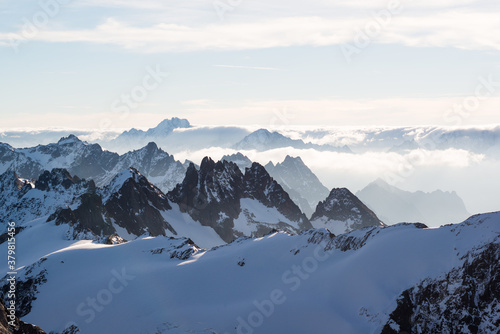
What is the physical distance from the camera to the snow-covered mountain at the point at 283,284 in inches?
2992

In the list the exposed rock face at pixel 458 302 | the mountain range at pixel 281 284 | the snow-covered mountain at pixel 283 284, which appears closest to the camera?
the exposed rock face at pixel 458 302

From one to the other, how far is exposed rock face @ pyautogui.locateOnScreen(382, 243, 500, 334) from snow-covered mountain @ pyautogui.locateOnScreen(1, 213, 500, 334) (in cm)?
16

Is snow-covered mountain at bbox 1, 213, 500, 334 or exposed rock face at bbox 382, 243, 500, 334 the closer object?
exposed rock face at bbox 382, 243, 500, 334

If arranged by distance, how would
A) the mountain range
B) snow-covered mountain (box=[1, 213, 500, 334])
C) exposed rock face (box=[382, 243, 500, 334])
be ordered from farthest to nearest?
snow-covered mountain (box=[1, 213, 500, 334]), the mountain range, exposed rock face (box=[382, 243, 500, 334])

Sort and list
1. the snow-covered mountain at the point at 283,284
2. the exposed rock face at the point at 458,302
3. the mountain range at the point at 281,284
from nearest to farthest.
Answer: the exposed rock face at the point at 458,302
the mountain range at the point at 281,284
the snow-covered mountain at the point at 283,284

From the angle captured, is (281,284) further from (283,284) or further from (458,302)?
(458,302)

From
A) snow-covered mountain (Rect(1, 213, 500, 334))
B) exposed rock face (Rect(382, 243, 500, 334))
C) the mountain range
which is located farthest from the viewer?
snow-covered mountain (Rect(1, 213, 500, 334))

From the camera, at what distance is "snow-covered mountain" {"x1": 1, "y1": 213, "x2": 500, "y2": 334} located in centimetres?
7600

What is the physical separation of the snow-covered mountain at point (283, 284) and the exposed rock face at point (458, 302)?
0.51 feet

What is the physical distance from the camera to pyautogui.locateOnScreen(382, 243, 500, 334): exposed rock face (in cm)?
7006

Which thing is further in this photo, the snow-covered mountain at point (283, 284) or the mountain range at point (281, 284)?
the snow-covered mountain at point (283, 284)

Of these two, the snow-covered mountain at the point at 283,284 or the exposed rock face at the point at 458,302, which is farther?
the snow-covered mountain at the point at 283,284

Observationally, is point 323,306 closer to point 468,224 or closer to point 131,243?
point 468,224

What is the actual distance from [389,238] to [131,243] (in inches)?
3110
